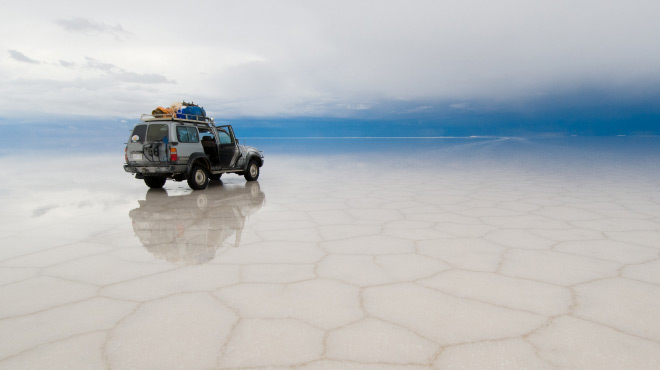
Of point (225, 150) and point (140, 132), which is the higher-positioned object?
point (140, 132)

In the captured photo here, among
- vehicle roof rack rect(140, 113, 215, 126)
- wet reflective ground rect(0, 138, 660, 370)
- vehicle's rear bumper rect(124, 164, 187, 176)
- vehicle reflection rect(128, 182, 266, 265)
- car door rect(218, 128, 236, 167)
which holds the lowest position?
vehicle reflection rect(128, 182, 266, 265)

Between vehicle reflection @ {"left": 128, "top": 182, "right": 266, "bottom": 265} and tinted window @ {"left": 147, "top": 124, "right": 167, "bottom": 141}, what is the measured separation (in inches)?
47.8

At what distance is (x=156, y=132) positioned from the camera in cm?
870

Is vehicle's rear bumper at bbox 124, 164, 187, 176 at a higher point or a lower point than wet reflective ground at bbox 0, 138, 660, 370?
higher

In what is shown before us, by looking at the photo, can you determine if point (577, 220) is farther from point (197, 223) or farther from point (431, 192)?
point (197, 223)

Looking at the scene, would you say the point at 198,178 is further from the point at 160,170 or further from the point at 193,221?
the point at 193,221

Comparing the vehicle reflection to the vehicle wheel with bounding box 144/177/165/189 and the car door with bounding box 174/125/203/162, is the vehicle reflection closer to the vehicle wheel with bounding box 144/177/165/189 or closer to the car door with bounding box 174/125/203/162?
the vehicle wheel with bounding box 144/177/165/189

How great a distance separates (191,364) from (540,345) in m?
1.98

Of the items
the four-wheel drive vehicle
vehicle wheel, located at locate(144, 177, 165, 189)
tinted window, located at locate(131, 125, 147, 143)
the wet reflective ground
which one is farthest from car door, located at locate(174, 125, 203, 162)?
the wet reflective ground

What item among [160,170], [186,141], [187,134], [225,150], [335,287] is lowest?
[335,287]

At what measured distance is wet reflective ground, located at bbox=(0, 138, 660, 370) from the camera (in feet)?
7.36

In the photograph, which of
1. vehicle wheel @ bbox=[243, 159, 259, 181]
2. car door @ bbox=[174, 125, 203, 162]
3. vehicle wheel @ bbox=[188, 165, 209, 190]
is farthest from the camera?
vehicle wheel @ bbox=[243, 159, 259, 181]

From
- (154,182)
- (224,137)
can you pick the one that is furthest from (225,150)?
(154,182)

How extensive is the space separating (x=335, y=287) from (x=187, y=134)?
7019mm
